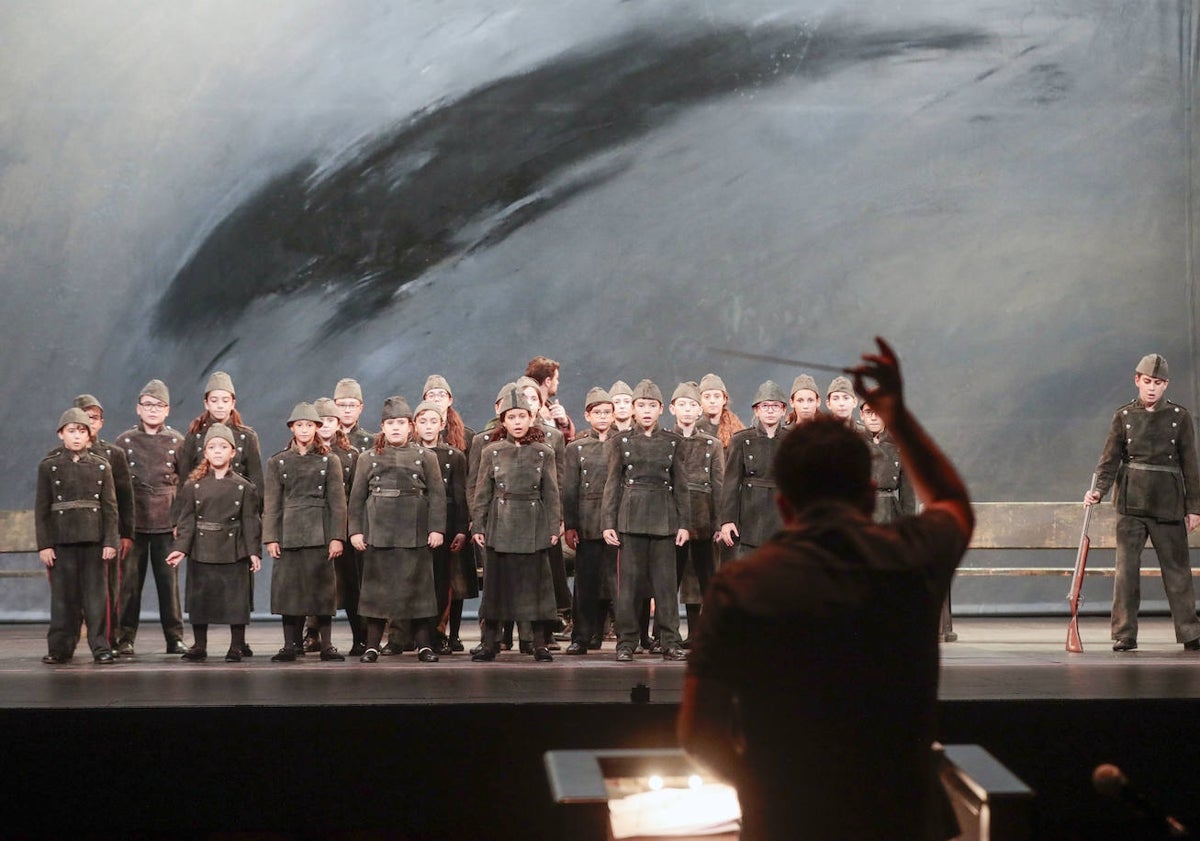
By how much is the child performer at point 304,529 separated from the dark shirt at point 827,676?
18.3ft

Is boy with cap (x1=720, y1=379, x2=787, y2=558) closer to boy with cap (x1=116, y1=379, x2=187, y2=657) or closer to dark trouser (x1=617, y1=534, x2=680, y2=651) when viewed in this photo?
dark trouser (x1=617, y1=534, x2=680, y2=651)

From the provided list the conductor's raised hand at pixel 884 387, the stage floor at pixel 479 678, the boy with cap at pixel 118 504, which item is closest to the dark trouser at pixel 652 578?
the stage floor at pixel 479 678

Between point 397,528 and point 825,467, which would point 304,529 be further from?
point 825,467

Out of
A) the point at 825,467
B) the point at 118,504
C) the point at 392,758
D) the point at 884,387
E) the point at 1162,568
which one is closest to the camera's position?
the point at 825,467

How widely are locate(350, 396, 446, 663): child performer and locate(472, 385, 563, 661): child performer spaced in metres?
0.28

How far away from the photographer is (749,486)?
296 inches

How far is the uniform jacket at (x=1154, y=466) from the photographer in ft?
25.1

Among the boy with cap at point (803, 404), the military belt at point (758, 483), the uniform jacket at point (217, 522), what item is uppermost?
the boy with cap at point (803, 404)

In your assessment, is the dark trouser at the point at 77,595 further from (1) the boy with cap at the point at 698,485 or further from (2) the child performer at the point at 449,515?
(1) the boy with cap at the point at 698,485

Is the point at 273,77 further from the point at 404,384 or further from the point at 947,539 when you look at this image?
the point at 947,539

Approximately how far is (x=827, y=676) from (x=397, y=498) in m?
5.58

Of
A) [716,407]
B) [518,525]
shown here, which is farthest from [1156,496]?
[518,525]

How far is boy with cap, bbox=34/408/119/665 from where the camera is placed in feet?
23.4

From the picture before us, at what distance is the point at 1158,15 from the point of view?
11.4 meters
